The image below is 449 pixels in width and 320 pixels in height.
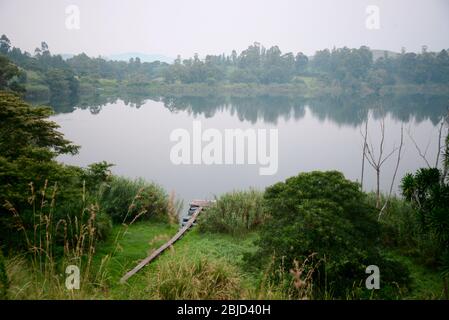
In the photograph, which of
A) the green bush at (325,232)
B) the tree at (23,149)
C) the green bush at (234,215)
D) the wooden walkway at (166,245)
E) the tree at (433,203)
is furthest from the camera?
the green bush at (234,215)

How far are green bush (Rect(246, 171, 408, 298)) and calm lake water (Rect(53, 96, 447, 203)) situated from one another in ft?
11.8

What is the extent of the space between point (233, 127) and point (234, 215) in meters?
24.2

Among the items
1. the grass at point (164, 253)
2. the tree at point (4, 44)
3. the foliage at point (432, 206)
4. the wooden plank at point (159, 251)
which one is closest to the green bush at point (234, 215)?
the grass at point (164, 253)

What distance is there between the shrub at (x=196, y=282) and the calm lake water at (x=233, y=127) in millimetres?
5521

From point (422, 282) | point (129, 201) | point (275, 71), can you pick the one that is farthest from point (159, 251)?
point (275, 71)

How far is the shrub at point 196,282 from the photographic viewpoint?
3.54 meters

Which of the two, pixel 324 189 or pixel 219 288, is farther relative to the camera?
pixel 324 189

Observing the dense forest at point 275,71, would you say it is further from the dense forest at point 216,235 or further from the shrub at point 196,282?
the shrub at point 196,282

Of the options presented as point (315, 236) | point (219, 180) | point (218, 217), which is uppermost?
point (315, 236)

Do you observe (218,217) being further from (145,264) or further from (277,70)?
(277,70)

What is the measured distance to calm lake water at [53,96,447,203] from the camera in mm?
15227

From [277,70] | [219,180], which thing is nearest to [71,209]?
[219,180]
